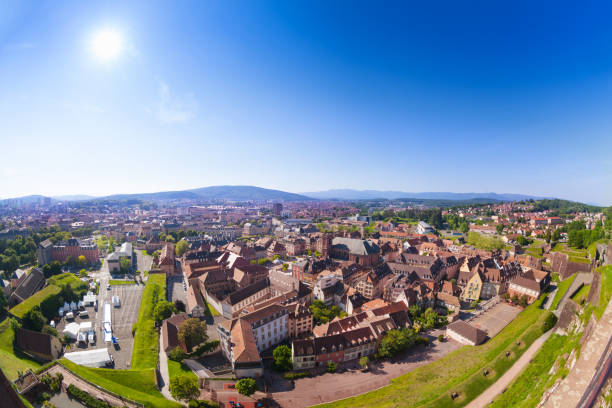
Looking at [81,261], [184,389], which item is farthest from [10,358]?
[81,261]

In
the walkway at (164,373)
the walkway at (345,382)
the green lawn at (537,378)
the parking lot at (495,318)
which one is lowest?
the walkway at (345,382)

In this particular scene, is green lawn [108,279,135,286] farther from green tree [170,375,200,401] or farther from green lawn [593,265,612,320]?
green lawn [593,265,612,320]

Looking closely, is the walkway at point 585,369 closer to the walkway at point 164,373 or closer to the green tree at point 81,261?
the walkway at point 164,373

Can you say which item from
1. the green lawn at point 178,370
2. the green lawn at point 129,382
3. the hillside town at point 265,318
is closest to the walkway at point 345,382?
the hillside town at point 265,318

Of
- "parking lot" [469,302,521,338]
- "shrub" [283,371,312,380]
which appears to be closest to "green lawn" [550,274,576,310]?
"parking lot" [469,302,521,338]

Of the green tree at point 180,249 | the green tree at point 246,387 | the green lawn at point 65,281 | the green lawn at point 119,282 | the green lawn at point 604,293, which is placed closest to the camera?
the green lawn at point 604,293

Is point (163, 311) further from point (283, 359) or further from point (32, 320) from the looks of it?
point (283, 359)
